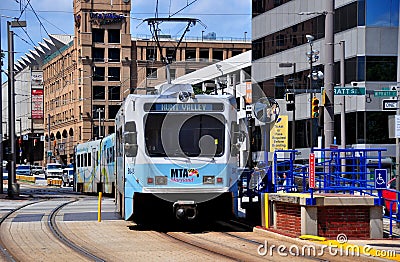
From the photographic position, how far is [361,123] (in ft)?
151

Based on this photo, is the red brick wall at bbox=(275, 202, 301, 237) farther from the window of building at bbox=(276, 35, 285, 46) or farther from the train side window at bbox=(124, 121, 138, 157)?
the window of building at bbox=(276, 35, 285, 46)

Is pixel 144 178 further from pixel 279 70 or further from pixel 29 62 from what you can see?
pixel 29 62

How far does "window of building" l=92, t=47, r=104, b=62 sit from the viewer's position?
251ft

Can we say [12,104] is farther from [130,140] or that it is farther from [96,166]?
[130,140]

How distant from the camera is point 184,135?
17.7 meters

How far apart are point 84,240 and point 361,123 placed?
32299 mm

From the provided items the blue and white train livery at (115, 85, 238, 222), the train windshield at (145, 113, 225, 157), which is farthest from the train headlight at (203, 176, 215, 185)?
the train windshield at (145, 113, 225, 157)

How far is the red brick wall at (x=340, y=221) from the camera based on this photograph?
16.1 metres

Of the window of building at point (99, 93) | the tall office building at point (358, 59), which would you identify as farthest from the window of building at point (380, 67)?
the window of building at point (99, 93)

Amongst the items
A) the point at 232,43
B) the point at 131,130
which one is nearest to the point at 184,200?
the point at 131,130

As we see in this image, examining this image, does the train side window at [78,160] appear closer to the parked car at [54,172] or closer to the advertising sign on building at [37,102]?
the advertising sign on building at [37,102]

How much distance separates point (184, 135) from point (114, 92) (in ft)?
224

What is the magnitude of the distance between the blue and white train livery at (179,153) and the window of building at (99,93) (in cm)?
6311

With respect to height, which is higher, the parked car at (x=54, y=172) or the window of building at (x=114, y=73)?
the window of building at (x=114, y=73)
